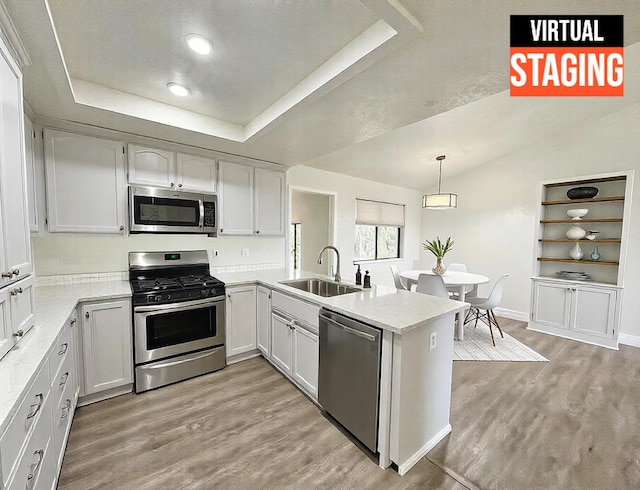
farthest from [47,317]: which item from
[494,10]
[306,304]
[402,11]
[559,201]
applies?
[559,201]

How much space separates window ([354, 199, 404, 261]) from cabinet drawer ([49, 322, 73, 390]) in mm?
4139

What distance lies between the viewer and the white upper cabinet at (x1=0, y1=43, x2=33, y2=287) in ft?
3.80

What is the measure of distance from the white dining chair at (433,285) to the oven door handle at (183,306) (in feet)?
7.94

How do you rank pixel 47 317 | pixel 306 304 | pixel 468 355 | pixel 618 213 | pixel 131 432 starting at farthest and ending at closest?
pixel 618 213 → pixel 468 355 → pixel 306 304 → pixel 131 432 → pixel 47 317

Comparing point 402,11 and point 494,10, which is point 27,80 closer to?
point 402,11

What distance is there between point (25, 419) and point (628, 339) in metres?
5.83

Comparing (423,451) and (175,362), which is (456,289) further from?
(175,362)

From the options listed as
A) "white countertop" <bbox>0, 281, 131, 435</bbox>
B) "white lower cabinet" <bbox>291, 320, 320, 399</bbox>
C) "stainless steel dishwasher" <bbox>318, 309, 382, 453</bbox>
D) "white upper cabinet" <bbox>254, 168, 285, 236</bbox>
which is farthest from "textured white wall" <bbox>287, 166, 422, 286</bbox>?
"white countertop" <bbox>0, 281, 131, 435</bbox>

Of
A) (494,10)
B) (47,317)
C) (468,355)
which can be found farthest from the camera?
(468,355)

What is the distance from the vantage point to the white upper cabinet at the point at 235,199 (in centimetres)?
318

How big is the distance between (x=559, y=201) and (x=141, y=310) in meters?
5.44

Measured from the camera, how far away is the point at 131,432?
197 cm

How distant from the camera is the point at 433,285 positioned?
3.49 m

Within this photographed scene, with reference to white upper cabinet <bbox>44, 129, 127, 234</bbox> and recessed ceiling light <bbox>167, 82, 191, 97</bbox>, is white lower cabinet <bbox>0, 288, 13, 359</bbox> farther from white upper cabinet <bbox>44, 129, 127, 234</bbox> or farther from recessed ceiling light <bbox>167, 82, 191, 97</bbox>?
recessed ceiling light <bbox>167, 82, 191, 97</bbox>
